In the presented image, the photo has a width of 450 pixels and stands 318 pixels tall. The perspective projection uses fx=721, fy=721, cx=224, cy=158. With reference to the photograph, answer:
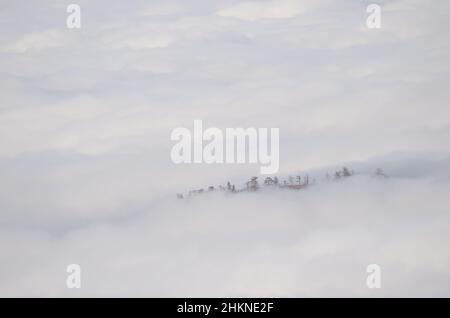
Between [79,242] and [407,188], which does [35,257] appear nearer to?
[79,242]

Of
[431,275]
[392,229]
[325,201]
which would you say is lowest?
[431,275]

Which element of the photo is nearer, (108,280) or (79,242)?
(108,280)

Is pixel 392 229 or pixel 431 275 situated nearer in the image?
pixel 431 275

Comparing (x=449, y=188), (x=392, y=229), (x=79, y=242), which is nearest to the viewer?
(x=392, y=229)

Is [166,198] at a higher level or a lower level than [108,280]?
higher

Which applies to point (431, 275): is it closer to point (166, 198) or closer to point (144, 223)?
point (144, 223)

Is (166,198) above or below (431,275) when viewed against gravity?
above
